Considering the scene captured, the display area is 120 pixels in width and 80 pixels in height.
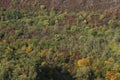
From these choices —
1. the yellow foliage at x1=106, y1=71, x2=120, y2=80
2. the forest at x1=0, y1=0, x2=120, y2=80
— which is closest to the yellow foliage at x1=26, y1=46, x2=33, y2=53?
the forest at x1=0, y1=0, x2=120, y2=80

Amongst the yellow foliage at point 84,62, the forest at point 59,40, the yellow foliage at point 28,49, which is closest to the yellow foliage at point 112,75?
the forest at point 59,40

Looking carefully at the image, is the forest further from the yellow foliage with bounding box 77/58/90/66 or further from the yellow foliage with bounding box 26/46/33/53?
the yellow foliage with bounding box 26/46/33/53

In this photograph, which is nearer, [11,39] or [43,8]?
[11,39]

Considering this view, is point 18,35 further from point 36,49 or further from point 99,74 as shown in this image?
point 99,74

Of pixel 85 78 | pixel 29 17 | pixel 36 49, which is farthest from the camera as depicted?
pixel 29 17

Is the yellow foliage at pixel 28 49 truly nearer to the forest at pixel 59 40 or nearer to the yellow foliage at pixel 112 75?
the forest at pixel 59 40

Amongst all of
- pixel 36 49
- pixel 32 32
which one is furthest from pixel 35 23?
pixel 36 49

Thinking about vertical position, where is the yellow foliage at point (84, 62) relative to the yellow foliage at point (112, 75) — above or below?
above

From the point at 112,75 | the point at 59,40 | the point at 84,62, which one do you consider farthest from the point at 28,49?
the point at 112,75

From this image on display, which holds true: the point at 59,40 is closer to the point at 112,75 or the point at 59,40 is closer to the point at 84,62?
the point at 84,62
